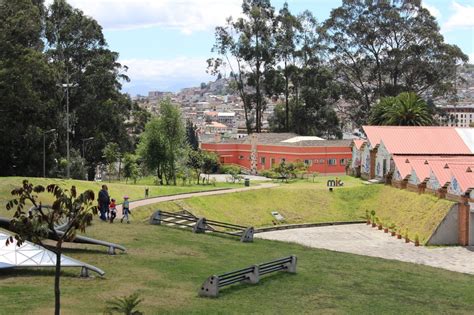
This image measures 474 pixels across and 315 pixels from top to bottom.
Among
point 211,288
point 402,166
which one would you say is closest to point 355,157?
point 402,166

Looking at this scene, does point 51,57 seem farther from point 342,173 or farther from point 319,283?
point 319,283

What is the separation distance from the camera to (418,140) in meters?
52.9

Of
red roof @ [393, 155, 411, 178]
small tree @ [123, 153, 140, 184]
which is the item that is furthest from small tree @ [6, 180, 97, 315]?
small tree @ [123, 153, 140, 184]

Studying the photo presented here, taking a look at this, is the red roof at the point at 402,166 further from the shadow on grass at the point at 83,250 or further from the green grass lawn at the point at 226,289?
the shadow on grass at the point at 83,250

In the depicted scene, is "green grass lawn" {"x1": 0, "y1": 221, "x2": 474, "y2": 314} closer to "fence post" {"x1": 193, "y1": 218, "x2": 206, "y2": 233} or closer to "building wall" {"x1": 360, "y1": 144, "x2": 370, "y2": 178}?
"fence post" {"x1": 193, "y1": 218, "x2": 206, "y2": 233}

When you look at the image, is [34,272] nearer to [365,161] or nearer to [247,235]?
[247,235]

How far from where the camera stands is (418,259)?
107 feet

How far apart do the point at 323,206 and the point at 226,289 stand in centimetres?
2838

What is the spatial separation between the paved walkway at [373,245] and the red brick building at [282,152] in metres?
22.0

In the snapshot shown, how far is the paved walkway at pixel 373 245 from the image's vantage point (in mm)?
32531

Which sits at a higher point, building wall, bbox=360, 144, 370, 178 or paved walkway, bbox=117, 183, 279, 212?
building wall, bbox=360, 144, 370, 178

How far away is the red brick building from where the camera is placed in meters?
65.2

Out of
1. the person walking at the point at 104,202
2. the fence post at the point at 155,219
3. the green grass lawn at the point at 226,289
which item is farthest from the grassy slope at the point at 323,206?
the green grass lawn at the point at 226,289

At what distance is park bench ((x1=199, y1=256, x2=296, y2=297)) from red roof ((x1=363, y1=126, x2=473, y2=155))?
31.7 m
